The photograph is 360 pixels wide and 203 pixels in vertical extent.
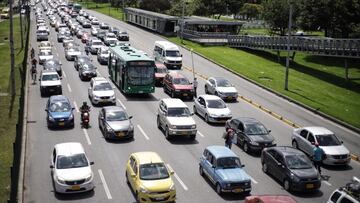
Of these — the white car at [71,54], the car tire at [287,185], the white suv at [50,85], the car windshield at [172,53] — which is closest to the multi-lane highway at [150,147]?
the car tire at [287,185]

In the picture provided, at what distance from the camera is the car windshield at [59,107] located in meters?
33.2

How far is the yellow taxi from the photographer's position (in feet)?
68.5

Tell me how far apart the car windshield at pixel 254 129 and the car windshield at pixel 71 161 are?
35.6 feet

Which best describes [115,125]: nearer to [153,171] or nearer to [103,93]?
[103,93]

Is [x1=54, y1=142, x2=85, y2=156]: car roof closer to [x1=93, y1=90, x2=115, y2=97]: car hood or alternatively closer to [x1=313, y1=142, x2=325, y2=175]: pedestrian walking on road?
[x1=313, y1=142, x2=325, y2=175]: pedestrian walking on road

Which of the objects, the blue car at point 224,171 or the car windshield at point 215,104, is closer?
the blue car at point 224,171

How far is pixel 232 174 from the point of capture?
75.6 ft

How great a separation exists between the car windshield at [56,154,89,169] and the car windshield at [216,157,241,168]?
6.33 meters

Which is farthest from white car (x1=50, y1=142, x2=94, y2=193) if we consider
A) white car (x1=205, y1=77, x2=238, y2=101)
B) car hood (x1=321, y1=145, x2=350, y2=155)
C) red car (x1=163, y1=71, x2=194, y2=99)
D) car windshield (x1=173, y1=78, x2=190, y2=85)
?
white car (x1=205, y1=77, x2=238, y2=101)

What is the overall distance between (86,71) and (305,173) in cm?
2963

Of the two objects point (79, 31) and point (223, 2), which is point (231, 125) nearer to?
point (79, 31)

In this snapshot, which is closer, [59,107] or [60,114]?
[60,114]

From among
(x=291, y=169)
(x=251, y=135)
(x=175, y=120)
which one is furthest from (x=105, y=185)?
(x=251, y=135)

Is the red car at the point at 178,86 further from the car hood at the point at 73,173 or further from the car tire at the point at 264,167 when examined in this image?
the car hood at the point at 73,173
